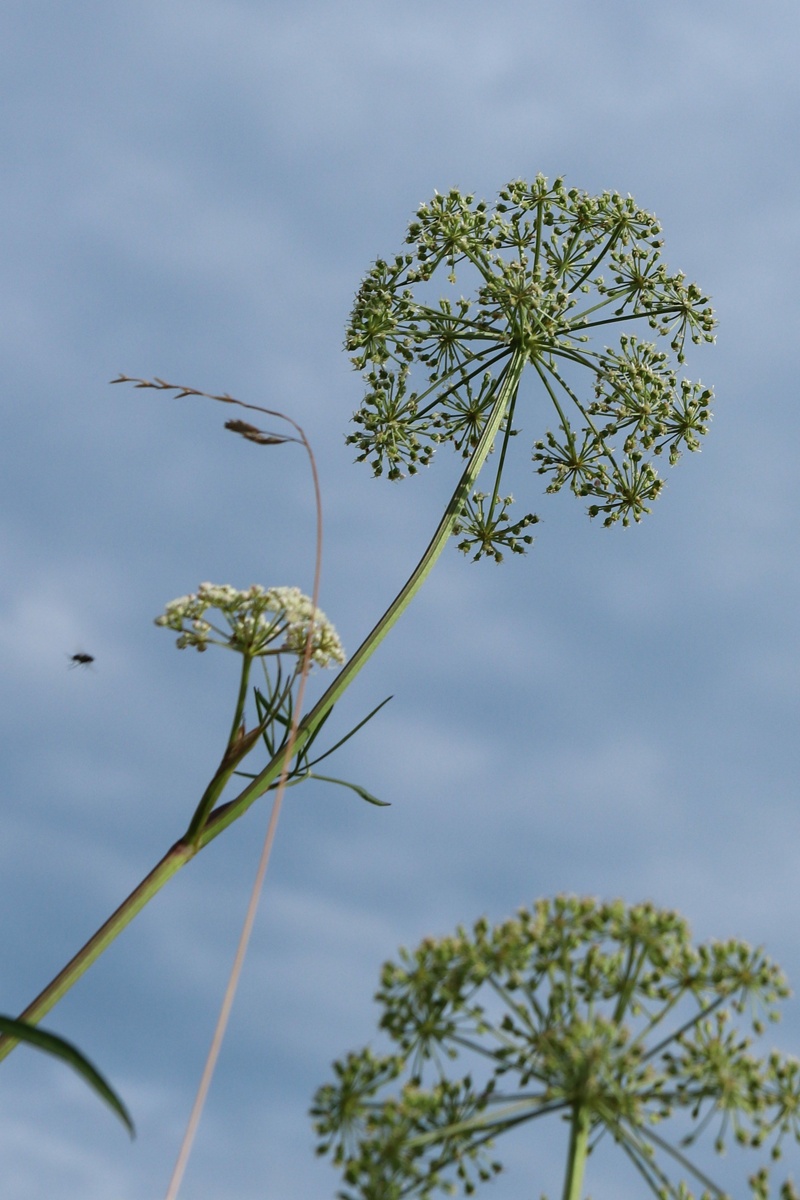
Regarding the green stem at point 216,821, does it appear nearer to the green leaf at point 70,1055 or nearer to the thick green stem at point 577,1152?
the green leaf at point 70,1055

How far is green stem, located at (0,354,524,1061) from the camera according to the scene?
18.8ft

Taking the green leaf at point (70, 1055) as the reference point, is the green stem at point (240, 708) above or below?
above

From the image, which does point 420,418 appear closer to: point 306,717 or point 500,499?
point 500,499

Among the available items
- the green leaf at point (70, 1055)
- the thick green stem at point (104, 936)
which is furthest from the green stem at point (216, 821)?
the green leaf at point (70, 1055)

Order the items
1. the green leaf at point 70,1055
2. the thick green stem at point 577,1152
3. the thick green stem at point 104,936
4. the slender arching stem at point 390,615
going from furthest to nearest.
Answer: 1. the slender arching stem at point 390,615
2. the thick green stem at point 104,936
3. the thick green stem at point 577,1152
4. the green leaf at point 70,1055

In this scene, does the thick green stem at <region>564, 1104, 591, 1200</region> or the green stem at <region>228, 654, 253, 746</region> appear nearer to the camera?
the thick green stem at <region>564, 1104, 591, 1200</region>

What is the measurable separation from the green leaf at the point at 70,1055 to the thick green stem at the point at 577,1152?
134 centimetres

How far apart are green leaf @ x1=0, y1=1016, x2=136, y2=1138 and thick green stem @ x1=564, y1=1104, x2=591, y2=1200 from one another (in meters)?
1.34

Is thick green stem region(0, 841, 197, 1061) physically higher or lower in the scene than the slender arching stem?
lower

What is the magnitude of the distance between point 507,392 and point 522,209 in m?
1.62

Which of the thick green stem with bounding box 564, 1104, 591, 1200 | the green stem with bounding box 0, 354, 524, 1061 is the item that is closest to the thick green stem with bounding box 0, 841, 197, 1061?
the green stem with bounding box 0, 354, 524, 1061

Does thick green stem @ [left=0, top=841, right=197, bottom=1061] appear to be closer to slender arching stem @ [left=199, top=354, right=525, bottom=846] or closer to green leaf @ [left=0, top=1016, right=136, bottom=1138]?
slender arching stem @ [left=199, top=354, right=525, bottom=846]

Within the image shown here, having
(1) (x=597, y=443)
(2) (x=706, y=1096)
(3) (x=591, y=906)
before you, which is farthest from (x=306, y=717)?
(1) (x=597, y=443)

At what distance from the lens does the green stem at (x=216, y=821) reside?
5719mm
